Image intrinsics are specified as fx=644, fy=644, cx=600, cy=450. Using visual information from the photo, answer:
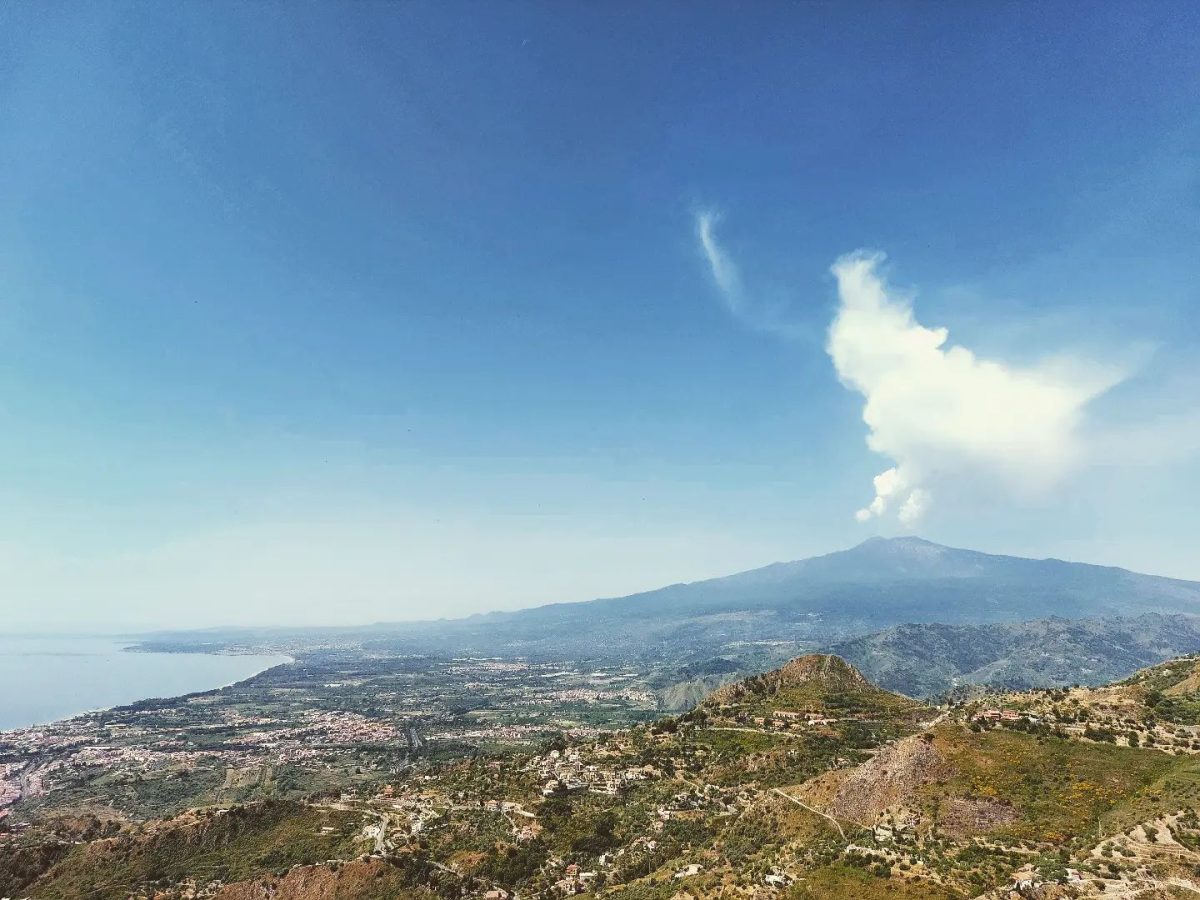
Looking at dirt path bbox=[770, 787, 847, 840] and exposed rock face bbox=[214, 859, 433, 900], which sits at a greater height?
Answer: dirt path bbox=[770, 787, 847, 840]

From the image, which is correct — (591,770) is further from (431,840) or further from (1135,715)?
(1135,715)

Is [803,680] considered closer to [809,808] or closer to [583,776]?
[583,776]

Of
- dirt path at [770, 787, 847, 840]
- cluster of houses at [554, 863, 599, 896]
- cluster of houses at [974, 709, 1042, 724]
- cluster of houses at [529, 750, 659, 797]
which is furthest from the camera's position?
cluster of houses at [529, 750, 659, 797]

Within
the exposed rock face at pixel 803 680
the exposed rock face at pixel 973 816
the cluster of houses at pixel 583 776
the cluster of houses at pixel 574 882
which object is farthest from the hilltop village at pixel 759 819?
the exposed rock face at pixel 803 680

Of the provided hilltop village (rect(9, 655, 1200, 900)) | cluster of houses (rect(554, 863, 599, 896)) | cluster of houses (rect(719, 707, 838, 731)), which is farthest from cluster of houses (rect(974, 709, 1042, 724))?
cluster of houses (rect(554, 863, 599, 896))

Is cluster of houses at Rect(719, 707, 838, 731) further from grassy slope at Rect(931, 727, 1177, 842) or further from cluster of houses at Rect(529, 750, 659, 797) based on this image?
grassy slope at Rect(931, 727, 1177, 842)

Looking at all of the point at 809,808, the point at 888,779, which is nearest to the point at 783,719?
the point at 809,808

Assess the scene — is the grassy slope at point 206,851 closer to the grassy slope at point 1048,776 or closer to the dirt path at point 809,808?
the dirt path at point 809,808

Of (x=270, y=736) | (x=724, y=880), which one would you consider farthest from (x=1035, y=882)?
(x=270, y=736)
